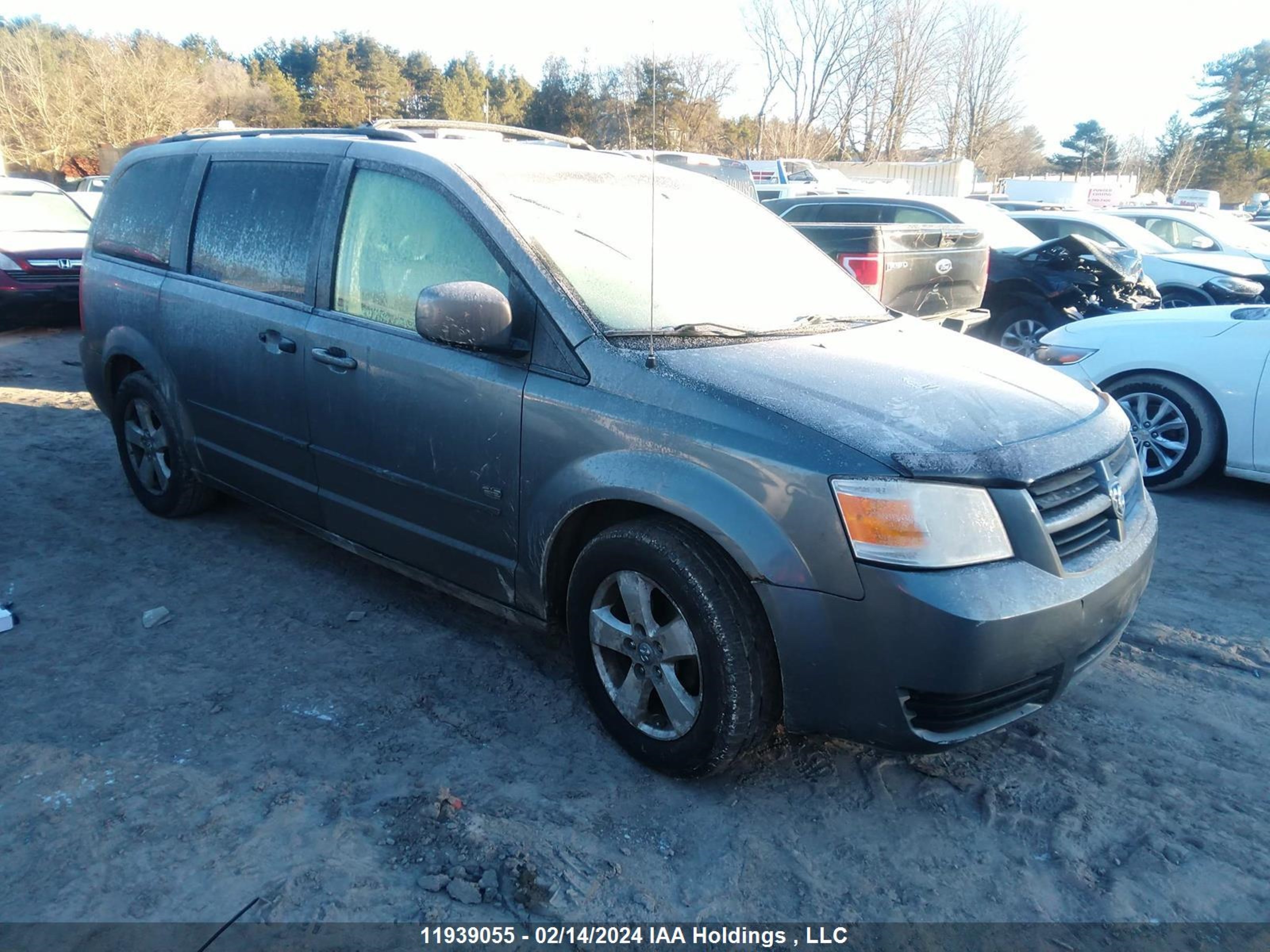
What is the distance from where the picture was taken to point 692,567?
8.41ft

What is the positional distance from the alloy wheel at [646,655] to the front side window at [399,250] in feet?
3.50

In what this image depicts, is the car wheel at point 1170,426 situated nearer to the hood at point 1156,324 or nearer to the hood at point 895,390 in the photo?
the hood at point 1156,324

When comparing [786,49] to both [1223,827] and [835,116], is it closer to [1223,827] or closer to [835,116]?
[1223,827]

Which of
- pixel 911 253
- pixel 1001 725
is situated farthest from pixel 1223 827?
pixel 911 253

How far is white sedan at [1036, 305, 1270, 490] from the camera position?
17.2 ft

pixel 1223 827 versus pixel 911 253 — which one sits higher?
pixel 911 253

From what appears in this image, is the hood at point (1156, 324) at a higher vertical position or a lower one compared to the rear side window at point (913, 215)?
lower

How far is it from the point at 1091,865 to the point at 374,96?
55.6 metres

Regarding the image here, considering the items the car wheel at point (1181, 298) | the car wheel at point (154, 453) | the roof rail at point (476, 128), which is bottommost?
the car wheel at point (154, 453)

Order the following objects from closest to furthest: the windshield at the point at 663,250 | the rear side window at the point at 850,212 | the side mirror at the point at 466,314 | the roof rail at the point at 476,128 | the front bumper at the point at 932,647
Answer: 1. the front bumper at the point at 932,647
2. the side mirror at the point at 466,314
3. the windshield at the point at 663,250
4. the roof rail at the point at 476,128
5. the rear side window at the point at 850,212

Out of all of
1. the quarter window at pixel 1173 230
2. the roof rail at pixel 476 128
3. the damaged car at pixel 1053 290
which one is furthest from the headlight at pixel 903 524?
the quarter window at pixel 1173 230

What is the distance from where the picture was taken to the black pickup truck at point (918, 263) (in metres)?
6.83

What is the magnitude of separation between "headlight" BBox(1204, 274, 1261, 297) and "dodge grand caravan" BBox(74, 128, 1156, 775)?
333 inches

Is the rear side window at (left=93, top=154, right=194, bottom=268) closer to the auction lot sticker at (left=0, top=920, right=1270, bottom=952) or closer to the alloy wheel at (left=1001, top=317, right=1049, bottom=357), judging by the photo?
the auction lot sticker at (left=0, top=920, right=1270, bottom=952)
